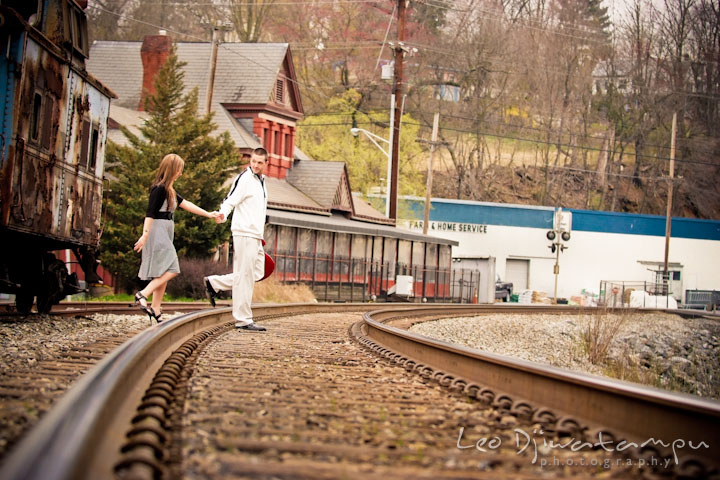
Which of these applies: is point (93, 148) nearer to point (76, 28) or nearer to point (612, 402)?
point (76, 28)

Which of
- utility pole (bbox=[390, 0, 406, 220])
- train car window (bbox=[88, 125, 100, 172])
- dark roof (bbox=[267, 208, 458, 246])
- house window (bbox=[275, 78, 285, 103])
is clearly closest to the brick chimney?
house window (bbox=[275, 78, 285, 103])

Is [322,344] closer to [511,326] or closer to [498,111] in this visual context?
[511,326]

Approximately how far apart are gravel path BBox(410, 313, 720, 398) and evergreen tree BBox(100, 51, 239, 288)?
359 inches

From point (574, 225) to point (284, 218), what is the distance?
35.3 meters

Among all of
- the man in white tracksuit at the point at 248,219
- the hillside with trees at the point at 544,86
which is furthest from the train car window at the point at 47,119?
the hillside with trees at the point at 544,86

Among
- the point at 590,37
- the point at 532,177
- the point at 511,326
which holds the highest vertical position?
the point at 590,37

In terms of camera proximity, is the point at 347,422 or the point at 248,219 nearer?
the point at 347,422

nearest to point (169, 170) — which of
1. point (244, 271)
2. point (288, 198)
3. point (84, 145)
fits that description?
point (244, 271)

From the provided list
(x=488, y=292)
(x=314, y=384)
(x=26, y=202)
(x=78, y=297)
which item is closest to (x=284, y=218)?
(x=78, y=297)

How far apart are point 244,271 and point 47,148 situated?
2.99m

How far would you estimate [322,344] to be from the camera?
33.6 ft

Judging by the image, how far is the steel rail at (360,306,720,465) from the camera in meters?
4.10

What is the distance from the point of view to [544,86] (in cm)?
8019

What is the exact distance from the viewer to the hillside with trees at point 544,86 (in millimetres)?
76750
